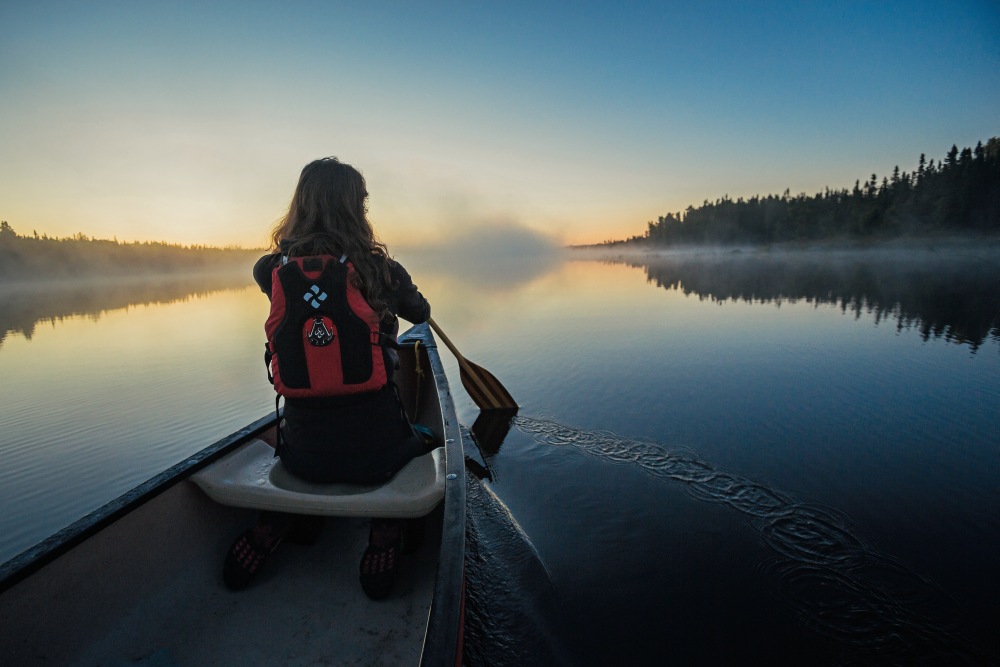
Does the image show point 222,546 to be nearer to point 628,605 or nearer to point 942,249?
point 628,605

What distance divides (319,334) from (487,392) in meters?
4.76

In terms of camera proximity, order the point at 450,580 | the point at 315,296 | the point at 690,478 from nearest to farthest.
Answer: the point at 450,580 < the point at 315,296 < the point at 690,478

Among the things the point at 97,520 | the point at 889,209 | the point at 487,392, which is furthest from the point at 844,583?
the point at 889,209

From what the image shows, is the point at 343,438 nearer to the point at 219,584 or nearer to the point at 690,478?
the point at 219,584

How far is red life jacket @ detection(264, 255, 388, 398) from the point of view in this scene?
2201mm

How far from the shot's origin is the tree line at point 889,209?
54.0m

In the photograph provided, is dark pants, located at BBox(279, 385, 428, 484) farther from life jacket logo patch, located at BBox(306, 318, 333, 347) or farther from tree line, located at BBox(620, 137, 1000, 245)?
tree line, located at BBox(620, 137, 1000, 245)

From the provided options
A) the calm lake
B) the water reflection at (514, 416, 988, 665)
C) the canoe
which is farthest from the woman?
the water reflection at (514, 416, 988, 665)

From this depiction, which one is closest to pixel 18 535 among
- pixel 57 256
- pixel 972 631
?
pixel 972 631

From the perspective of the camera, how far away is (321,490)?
2.35 meters

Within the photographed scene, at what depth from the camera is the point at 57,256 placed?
77625 millimetres

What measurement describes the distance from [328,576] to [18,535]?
13.2ft

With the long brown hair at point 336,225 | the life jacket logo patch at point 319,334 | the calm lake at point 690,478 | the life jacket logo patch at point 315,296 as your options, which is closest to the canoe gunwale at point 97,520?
the life jacket logo patch at point 319,334

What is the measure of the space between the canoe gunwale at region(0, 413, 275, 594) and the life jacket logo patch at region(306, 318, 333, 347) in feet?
3.38
